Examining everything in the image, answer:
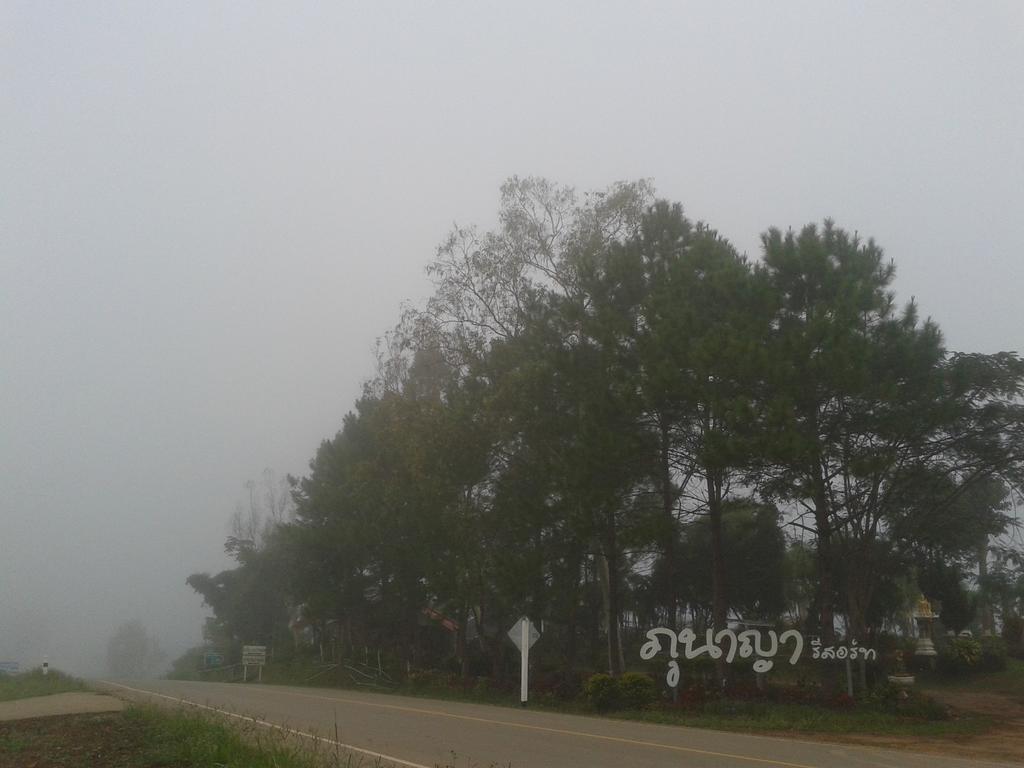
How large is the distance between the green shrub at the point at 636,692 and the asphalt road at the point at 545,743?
3.27 metres

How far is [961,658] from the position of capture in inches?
1262

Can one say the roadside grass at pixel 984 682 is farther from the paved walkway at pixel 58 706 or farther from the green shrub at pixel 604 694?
the paved walkway at pixel 58 706

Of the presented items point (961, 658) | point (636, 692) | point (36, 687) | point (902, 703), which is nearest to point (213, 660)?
point (36, 687)

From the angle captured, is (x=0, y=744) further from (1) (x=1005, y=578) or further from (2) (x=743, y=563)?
(1) (x=1005, y=578)

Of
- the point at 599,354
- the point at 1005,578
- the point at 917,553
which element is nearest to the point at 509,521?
the point at 599,354

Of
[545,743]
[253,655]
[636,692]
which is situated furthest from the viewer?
[253,655]

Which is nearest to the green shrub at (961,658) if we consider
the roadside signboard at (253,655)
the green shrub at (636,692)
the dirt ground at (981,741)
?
the dirt ground at (981,741)

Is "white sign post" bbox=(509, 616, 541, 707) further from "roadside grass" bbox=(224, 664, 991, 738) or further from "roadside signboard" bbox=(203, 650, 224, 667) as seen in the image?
"roadside signboard" bbox=(203, 650, 224, 667)

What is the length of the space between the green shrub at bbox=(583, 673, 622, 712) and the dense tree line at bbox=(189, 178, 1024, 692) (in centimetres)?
308

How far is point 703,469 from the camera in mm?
25406

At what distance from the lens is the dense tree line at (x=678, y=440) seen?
2275 centimetres

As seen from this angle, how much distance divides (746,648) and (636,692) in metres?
3.23

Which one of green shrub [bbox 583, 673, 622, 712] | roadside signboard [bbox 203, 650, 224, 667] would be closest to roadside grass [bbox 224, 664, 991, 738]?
green shrub [bbox 583, 673, 622, 712]

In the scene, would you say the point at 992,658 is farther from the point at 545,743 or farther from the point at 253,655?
the point at 253,655
